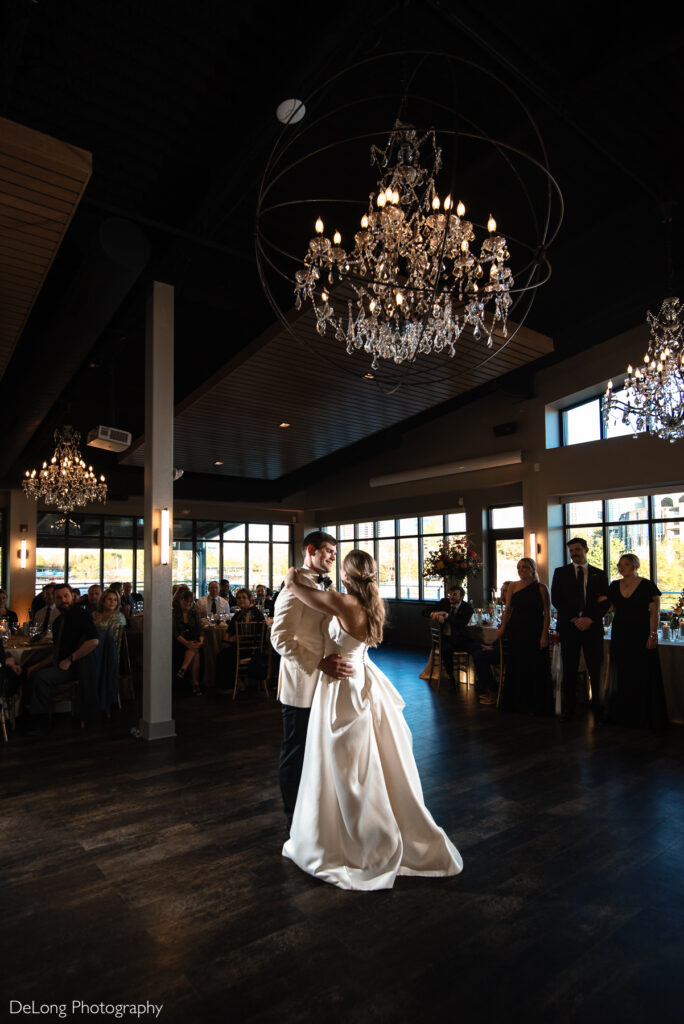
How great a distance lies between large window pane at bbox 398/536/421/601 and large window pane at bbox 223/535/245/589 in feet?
16.3

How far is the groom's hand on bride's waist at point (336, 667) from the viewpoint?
125 inches

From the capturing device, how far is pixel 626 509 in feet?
31.1

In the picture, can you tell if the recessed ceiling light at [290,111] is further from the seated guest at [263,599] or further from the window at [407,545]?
the window at [407,545]

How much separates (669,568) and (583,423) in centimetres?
266

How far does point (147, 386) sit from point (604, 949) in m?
5.74

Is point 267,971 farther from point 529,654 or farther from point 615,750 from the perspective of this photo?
point 529,654

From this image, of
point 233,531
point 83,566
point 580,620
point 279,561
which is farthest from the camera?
point 279,561

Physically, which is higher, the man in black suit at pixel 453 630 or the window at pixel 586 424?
the window at pixel 586 424

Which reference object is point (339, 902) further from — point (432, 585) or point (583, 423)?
point (432, 585)

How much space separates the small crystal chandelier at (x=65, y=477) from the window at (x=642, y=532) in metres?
8.21

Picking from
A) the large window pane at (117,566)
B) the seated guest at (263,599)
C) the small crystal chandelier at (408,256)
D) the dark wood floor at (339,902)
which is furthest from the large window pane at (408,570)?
the small crystal chandelier at (408,256)

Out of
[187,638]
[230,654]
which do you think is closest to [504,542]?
[230,654]

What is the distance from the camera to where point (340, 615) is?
318 centimetres

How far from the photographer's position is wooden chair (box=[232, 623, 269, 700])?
7.86 meters
